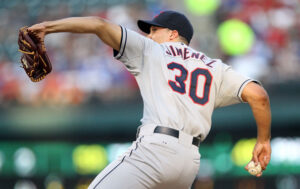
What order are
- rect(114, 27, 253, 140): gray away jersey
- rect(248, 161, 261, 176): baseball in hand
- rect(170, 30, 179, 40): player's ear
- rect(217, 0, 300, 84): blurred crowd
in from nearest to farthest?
rect(114, 27, 253, 140): gray away jersey
rect(248, 161, 261, 176): baseball in hand
rect(170, 30, 179, 40): player's ear
rect(217, 0, 300, 84): blurred crowd

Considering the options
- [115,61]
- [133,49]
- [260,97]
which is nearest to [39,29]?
[133,49]

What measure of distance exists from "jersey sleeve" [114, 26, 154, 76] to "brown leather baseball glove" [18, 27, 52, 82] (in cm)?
39

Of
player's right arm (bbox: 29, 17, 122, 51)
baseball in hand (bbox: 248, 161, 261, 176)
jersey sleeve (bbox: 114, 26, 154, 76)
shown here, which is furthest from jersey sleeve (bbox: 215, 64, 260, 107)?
player's right arm (bbox: 29, 17, 122, 51)

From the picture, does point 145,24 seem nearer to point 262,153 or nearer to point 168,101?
point 168,101

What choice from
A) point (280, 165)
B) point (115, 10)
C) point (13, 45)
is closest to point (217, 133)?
point (280, 165)

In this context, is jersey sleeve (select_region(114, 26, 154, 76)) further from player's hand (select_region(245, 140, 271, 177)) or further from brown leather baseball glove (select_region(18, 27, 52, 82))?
player's hand (select_region(245, 140, 271, 177))

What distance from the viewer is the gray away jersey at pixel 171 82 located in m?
3.50

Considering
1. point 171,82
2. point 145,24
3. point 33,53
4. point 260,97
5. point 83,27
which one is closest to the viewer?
point 83,27

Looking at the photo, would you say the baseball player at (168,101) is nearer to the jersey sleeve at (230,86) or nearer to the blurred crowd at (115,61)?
the jersey sleeve at (230,86)

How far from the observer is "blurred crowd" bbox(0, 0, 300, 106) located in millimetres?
9195

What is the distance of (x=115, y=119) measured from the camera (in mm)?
9406

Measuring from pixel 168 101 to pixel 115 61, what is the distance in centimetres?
626

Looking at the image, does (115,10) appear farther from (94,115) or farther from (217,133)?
(217,133)

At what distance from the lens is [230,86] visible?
3.74 metres
